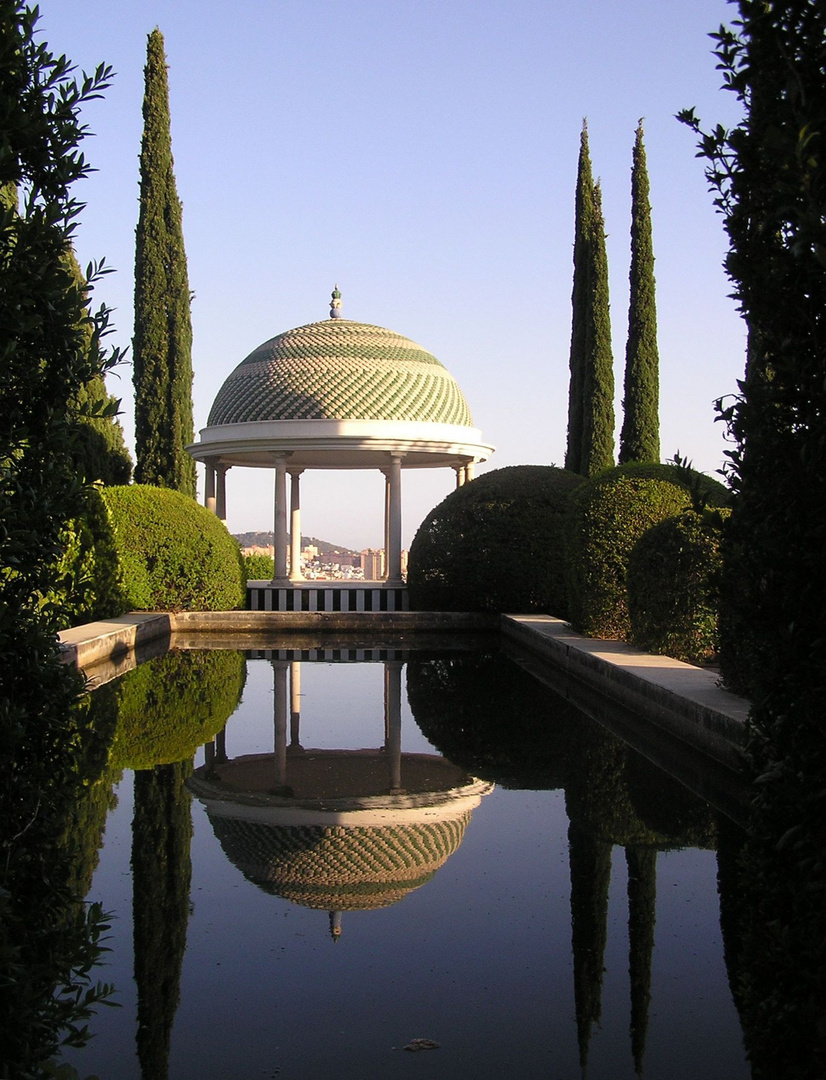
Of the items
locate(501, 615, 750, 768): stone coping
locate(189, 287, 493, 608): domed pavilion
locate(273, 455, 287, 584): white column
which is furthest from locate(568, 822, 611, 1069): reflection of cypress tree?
locate(273, 455, 287, 584): white column

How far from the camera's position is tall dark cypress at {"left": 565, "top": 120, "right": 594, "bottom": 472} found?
23.4 meters

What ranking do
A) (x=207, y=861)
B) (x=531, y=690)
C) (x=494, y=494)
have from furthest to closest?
(x=494, y=494)
(x=531, y=690)
(x=207, y=861)

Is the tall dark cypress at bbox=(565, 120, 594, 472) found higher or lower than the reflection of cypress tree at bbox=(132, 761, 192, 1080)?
higher

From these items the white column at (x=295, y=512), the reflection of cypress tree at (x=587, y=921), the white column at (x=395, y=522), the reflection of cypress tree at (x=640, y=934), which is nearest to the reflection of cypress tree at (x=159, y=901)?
the reflection of cypress tree at (x=587, y=921)

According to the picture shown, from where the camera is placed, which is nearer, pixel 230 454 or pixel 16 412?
pixel 16 412

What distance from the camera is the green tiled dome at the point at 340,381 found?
74.2 ft

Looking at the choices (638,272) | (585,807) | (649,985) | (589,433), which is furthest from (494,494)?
(649,985)

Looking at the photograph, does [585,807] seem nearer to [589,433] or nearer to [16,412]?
[16,412]

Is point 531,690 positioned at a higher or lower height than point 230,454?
lower

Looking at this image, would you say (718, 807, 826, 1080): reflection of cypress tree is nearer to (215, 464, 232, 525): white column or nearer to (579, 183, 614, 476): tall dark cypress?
(579, 183, 614, 476): tall dark cypress

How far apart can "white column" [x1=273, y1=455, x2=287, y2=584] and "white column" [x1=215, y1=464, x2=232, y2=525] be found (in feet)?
5.97

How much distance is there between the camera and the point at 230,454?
75.6ft

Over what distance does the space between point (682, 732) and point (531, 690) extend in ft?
10.1

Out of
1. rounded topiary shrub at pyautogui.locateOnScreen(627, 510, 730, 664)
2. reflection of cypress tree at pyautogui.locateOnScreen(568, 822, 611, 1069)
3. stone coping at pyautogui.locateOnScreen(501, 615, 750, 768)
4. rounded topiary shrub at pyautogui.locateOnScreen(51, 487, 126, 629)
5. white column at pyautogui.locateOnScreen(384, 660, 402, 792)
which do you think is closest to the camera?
reflection of cypress tree at pyautogui.locateOnScreen(568, 822, 611, 1069)
